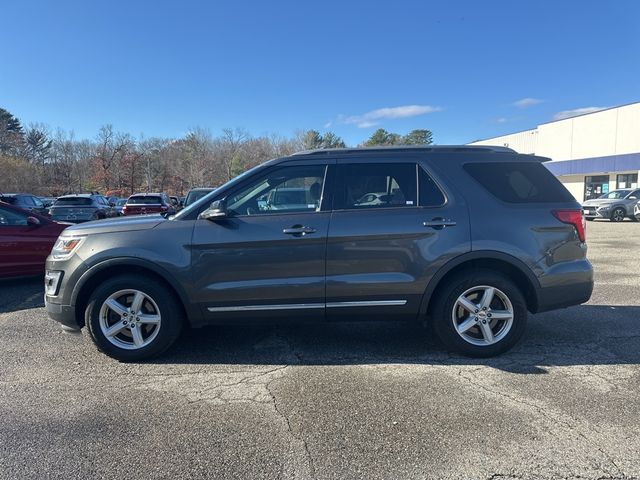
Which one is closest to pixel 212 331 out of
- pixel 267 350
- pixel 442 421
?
pixel 267 350

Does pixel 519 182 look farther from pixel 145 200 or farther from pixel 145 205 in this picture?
pixel 145 200

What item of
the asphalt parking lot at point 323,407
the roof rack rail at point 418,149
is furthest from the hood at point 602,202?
the roof rack rail at point 418,149

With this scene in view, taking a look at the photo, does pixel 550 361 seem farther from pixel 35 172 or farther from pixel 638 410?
pixel 35 172

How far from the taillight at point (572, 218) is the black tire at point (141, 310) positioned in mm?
3756

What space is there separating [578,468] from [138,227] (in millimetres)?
3864

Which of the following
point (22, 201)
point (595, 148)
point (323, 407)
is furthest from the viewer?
point (595, 148)

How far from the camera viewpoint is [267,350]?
438 centimetres

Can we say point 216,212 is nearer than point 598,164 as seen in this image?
Yes

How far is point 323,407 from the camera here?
3.23m

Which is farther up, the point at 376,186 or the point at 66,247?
the point at 376,186

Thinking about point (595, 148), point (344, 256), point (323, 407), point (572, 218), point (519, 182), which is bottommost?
point (323, 407)

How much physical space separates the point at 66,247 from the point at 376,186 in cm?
307

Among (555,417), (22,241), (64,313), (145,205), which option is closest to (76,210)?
(145,205)

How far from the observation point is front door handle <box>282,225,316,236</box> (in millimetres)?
3904
